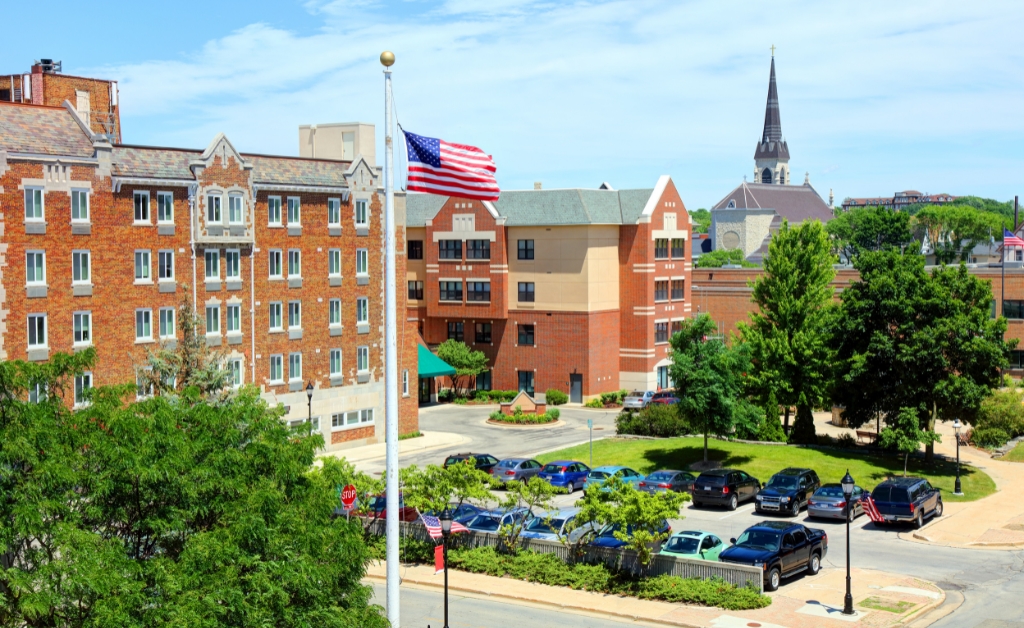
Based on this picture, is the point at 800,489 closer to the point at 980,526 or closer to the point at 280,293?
the point at 980,526

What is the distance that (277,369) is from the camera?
53750 millimetres

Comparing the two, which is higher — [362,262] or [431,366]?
[362,262]

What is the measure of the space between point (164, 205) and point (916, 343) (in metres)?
33.1

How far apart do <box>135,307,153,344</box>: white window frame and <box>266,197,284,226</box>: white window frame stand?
24.5ft

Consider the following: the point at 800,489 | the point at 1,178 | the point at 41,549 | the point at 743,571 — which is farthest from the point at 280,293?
the point at 41,549

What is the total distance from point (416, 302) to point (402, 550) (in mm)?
45806

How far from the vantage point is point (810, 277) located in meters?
57.9

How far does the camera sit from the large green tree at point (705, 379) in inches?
1946

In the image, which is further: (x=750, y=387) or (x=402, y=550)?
(x=750, y=387)

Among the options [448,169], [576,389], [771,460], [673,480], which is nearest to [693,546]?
[673,480]

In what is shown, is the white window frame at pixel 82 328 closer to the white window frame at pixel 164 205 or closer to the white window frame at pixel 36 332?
the white window frame at pixel 36 332

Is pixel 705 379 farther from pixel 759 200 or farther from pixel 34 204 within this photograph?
pixel 759 200

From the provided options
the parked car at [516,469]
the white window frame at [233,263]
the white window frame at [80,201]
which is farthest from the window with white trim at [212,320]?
the parked car at [516,469]

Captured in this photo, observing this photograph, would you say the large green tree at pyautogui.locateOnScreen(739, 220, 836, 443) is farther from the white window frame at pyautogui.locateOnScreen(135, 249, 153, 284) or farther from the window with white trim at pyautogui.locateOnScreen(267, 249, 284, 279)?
the white window frame at pyautogui.locateOnScreen(135, 249, 153, 284)
